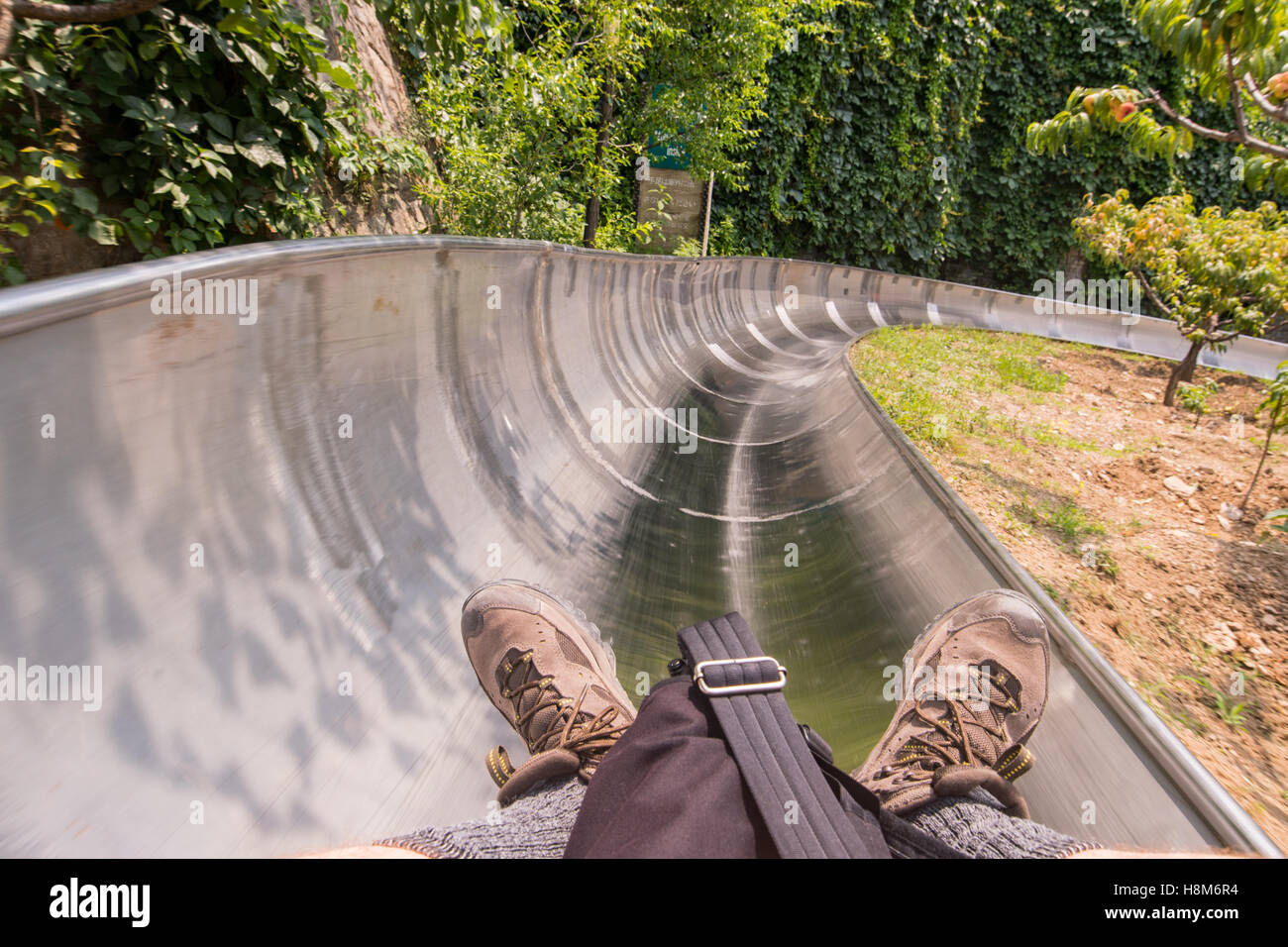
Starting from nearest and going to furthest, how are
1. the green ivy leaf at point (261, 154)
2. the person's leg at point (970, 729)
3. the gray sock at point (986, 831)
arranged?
the gray sock at point (986, 831), the person's leg at point (970, 729), the green ivy leaf at point (261, 154)

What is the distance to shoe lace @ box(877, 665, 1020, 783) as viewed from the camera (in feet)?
4.68

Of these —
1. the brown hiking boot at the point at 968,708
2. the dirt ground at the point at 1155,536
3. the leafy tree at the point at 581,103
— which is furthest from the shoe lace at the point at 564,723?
the leafy tree at the point at 581,103

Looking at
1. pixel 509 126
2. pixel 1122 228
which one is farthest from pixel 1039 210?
pixel 509 126

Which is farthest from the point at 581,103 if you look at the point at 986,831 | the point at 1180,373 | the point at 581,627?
the point at 986,831

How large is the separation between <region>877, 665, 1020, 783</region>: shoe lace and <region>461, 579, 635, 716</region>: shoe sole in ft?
2.25

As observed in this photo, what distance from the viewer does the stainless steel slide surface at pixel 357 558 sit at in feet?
3.13

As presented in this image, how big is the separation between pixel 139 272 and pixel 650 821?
114cm

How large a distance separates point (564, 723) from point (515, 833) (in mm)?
378

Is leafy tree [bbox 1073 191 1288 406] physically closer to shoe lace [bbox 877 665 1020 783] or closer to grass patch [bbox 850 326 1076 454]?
grass patch [bbox 850 326 1076 454]

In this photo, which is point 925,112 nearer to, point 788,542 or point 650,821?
point 788,542

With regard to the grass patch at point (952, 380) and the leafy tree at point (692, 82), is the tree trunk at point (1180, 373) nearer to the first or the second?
the grass patch at point (952, 380)

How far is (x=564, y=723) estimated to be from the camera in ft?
4.96

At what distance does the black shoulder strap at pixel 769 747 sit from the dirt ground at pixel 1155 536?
140cm

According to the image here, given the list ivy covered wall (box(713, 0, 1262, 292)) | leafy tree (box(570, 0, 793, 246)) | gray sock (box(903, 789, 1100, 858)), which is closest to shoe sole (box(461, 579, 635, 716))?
gray sock (box(903, 789, 1100, 858))
